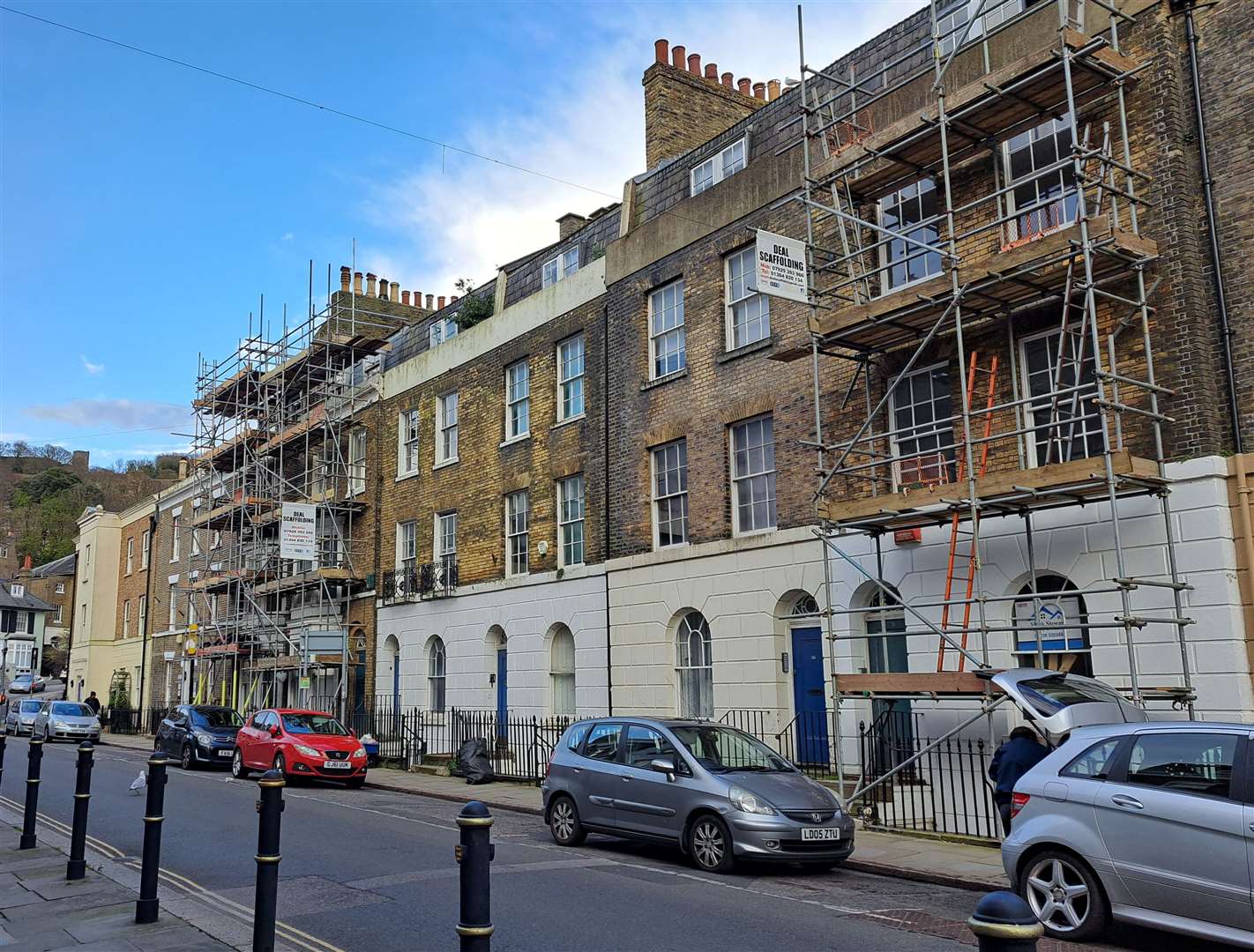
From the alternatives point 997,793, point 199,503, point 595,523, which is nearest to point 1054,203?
point 997,793

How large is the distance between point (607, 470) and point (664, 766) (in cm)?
1092

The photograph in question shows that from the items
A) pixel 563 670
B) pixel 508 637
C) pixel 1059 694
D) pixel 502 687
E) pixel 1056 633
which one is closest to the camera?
pixel 1059 694

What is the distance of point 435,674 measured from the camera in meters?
27.7

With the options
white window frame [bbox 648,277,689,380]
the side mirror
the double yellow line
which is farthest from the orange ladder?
the double yellow line

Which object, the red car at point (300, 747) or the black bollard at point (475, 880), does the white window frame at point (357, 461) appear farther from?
the black bollard at point (475, 880)

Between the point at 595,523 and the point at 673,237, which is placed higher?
the point at 673,237

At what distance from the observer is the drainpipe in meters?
21.2

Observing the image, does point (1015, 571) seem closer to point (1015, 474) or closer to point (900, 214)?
point (1015, 474)

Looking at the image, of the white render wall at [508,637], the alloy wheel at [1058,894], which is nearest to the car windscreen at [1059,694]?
the alloy wheel at [1058,894]

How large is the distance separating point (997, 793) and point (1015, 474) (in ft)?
12.6

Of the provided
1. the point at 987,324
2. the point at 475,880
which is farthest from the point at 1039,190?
the point at 475,880

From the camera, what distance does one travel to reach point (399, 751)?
2617 cm

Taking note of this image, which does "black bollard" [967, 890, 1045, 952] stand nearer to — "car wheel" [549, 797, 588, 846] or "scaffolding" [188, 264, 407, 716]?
"car wheel" [549, 797, 588, 846]

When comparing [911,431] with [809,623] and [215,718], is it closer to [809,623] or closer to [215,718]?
[809,623]
